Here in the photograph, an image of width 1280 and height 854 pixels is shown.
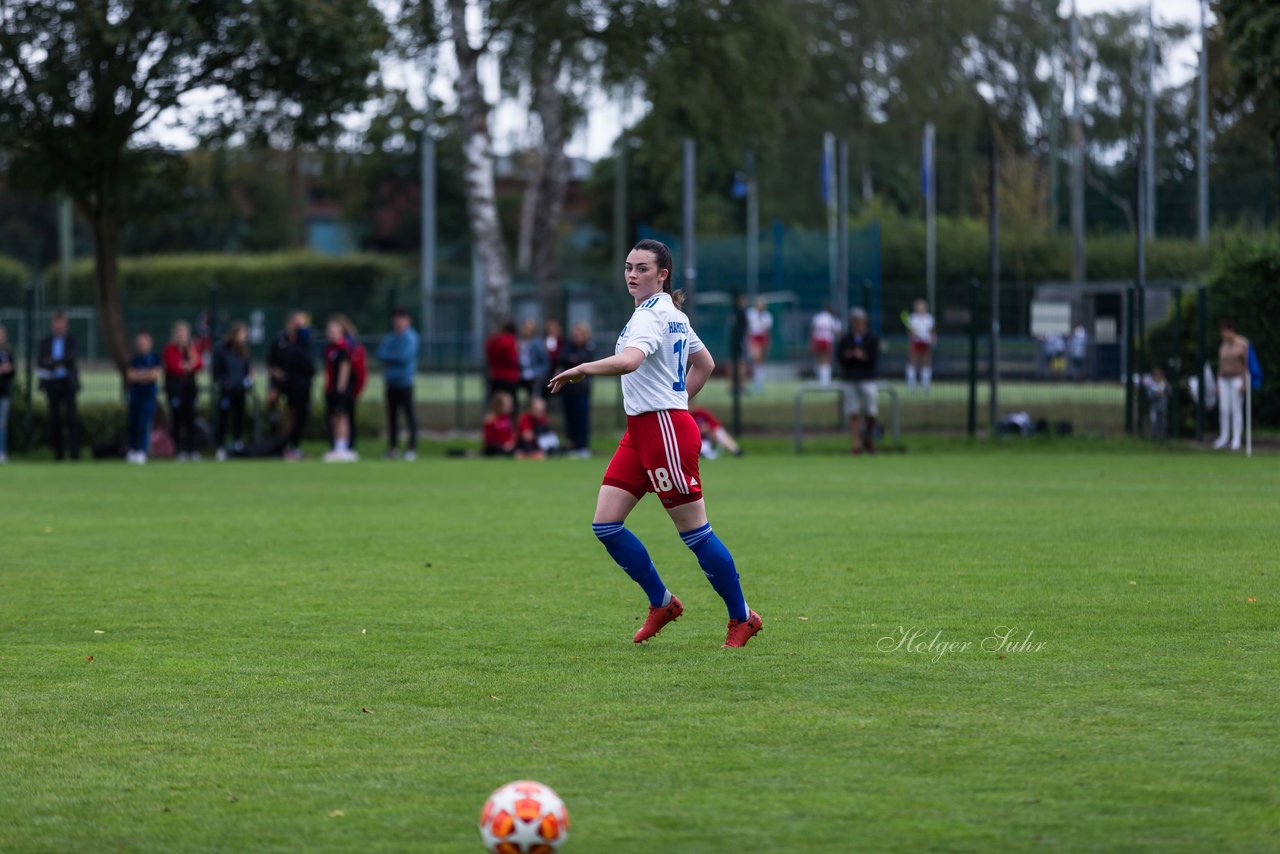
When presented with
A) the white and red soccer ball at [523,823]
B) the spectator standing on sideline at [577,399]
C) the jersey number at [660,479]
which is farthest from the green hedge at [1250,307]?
the white and red soccer ball at [523,823]

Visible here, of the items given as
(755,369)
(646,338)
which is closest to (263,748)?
(646,338)

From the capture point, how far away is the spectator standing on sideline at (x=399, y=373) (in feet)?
76.6

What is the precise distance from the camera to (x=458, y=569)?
448 inches

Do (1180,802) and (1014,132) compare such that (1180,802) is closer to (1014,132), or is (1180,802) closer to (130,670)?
(130,670)

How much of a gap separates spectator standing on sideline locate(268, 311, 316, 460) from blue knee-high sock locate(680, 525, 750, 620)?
16763mm

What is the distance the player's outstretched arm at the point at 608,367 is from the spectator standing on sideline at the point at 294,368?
17.0m

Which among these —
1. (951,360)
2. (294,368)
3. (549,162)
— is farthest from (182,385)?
(549,162)

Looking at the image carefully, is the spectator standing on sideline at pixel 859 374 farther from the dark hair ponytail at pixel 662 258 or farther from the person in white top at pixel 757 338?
the dark hair ponytail at pixel 662 258

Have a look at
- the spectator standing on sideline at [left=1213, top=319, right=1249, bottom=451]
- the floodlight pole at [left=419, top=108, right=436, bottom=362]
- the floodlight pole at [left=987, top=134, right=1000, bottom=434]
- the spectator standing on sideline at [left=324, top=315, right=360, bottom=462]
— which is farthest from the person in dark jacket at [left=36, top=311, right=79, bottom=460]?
the spectator standing on sideline at [left=1213, top=319, right=1249, bottom=451]

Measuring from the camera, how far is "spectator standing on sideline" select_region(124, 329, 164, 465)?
2334 cm

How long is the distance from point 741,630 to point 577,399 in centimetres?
1623

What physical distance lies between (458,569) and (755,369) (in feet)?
81.6

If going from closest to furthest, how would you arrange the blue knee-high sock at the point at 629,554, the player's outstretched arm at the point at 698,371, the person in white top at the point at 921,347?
the blue knee-high sock at the point at 629,554
the player's outstretched arm at the point at 698,371
the person in white top at the point at 921,347

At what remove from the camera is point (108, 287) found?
26.2 meters
